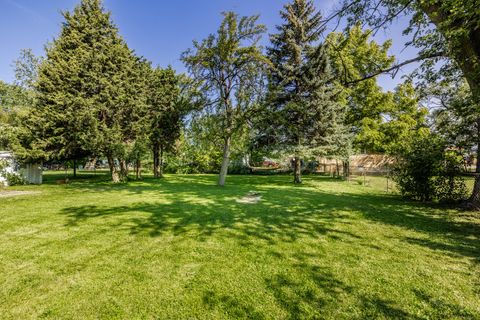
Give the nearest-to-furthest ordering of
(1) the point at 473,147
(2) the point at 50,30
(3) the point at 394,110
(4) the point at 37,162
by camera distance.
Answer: (1) the point at 473,147
(4) the point at 37,162
(2) the point at 50,30
(3) the point at 394,110

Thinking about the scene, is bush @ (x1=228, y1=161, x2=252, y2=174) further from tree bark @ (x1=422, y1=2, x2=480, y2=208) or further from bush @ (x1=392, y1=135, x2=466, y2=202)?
tree bark @ (x1=422, y1=2, x2=480, y2=208)

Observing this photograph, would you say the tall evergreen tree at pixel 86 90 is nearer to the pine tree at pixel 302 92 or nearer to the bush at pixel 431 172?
the pine tree at pixel 302 92

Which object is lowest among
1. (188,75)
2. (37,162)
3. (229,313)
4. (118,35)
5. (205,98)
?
(229,313)

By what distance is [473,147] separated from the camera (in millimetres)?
7910

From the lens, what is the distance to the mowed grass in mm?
2443

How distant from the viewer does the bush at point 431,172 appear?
8.28 meters

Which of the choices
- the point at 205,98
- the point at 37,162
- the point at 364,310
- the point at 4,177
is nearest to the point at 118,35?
the point at 205,98

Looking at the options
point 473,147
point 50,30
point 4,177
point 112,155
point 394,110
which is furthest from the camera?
point 394,110

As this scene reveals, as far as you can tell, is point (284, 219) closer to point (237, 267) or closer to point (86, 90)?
point (237, 267)

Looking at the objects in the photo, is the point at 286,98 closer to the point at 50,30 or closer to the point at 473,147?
the point at 473,147

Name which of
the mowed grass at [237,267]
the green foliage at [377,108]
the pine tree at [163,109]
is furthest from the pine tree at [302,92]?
the mowed grass at [237,267]

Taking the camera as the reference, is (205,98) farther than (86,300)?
Yes

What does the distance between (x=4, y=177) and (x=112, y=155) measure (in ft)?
18.3

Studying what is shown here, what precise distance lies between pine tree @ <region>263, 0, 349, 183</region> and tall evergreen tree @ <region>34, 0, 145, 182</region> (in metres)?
10.1
